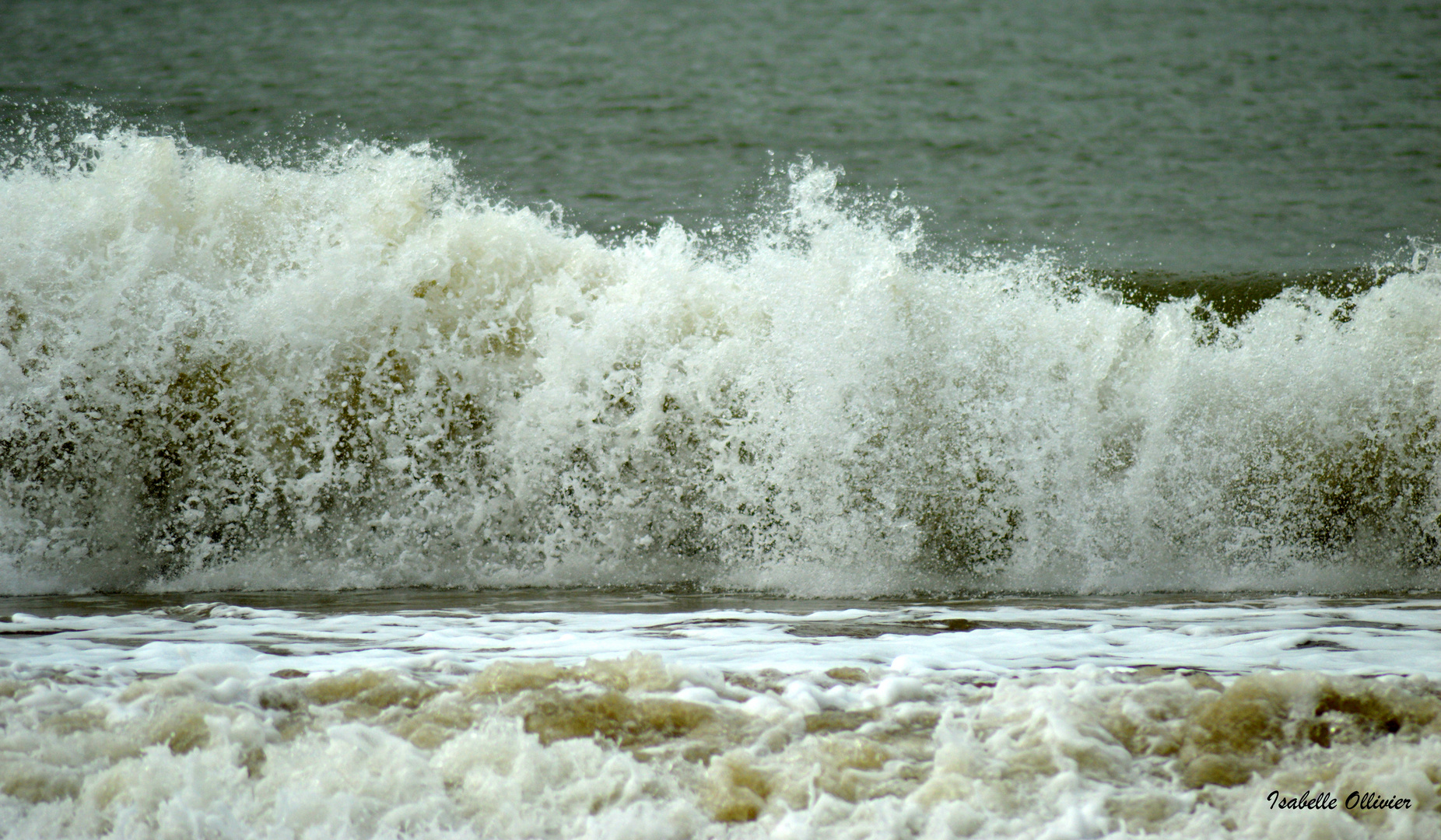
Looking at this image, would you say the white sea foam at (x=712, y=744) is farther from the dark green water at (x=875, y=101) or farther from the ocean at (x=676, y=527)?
the dark green water at (x=875, y=101)

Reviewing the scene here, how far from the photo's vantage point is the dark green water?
442 inches

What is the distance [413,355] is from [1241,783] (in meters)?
3.96

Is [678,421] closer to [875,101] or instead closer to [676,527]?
[676,527]

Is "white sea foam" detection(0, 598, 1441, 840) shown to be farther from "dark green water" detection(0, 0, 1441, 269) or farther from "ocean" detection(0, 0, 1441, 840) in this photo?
"dark green water" detection(0, 0, 1441, 269)

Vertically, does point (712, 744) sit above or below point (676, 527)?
below

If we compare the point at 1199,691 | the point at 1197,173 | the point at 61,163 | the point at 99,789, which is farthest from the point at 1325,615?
the point at 1197,173

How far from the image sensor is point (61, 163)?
5.40 meters

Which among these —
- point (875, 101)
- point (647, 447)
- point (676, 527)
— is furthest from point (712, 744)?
point (875, 101)

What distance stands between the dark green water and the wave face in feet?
16.2

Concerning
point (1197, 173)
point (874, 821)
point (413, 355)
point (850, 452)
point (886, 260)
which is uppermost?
point (1197, 173)

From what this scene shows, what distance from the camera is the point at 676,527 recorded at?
450 centimetres

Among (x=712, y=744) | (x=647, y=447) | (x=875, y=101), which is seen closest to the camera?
(x=712, y=744)

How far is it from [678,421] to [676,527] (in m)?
0.48

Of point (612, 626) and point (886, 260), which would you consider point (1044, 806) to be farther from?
point (886, 260)
